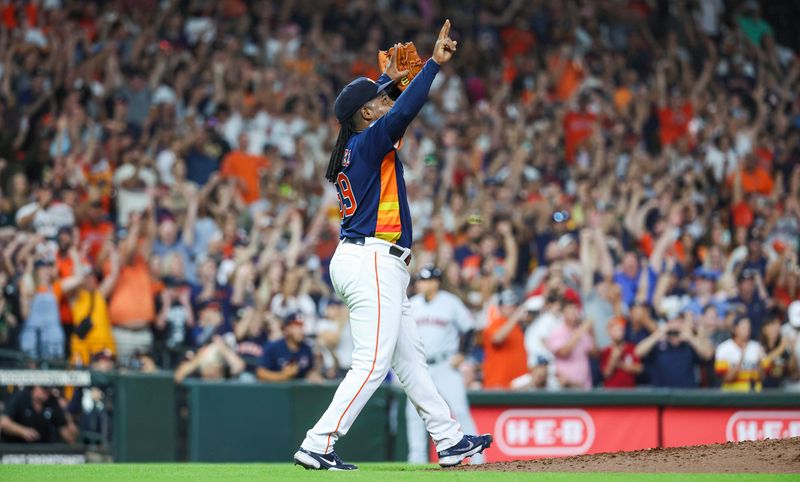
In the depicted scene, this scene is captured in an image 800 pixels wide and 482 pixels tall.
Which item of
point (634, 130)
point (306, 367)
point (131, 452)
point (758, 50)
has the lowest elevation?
point (131, 452)

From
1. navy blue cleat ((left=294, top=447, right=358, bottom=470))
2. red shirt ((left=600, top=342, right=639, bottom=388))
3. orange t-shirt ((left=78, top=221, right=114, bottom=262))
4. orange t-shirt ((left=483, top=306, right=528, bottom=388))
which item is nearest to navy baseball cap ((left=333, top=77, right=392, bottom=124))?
navy blue cleat ((left=294, top=447, right=358, bottom=470))

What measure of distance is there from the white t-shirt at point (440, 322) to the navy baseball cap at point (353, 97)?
481 centimetres

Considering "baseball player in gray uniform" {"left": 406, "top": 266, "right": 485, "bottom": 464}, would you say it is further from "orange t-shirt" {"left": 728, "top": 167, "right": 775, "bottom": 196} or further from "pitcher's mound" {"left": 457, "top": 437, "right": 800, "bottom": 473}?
"orange t-shirt" {"left": 728, "top": 167, "right": 775, "bottom": 196}

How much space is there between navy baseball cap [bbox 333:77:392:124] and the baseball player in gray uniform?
4501 millimetres

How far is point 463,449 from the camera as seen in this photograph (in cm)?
699

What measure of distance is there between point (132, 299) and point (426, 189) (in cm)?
439

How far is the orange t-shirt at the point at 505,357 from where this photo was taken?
12.8 m

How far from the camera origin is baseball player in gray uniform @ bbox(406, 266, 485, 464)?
11.4m

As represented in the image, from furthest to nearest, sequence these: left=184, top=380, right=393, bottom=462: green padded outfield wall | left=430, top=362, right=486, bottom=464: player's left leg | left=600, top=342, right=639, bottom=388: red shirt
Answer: left=600, top=342, right=639, bottom=388: red shirt, left=184, top=380, right=393, bottom=462: green padded outfield wall, left=430, top=362, right=486, bottom=464: player's left leg

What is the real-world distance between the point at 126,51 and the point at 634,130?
23.2 feet

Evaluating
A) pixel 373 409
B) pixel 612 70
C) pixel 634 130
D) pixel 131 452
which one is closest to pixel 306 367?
pixel 373 409

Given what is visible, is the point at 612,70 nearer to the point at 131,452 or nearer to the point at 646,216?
the point at 646,216

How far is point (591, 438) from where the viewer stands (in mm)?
11953

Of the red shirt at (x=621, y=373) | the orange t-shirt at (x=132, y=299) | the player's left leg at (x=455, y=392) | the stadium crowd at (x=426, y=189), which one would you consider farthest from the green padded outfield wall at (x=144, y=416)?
the red shirt at (x=621, y=373)
